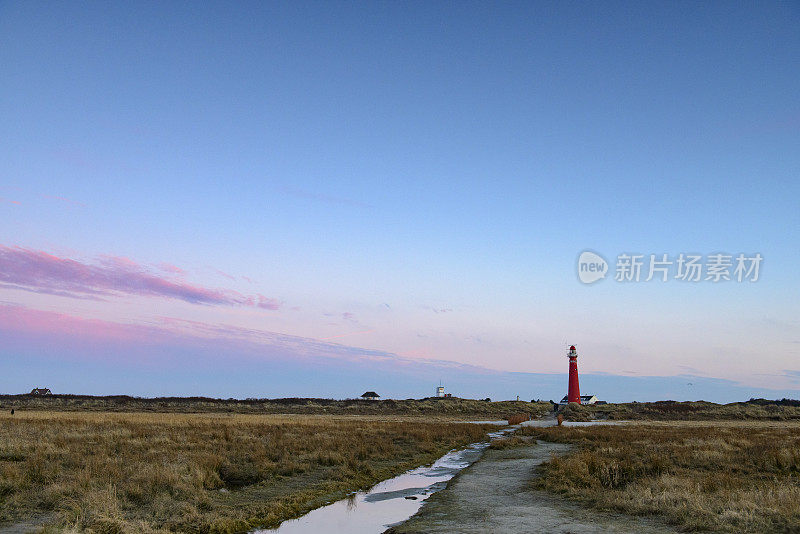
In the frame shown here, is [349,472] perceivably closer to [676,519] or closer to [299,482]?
[299,482]

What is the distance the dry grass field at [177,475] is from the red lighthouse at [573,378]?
6239cm

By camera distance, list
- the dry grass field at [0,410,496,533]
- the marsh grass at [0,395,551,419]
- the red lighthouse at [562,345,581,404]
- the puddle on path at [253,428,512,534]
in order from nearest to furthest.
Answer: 1. the dry grass field at [0,410,496,533]
2. the puddle on path at [253,428,512,534]
3. the marsh grass at [0,395,551,419]
4. the red lighthouse at [562,345,581,404]

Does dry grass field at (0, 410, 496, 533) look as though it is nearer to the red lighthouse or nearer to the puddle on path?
the puddle on path

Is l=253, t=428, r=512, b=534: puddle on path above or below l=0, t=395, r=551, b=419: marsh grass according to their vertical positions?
above

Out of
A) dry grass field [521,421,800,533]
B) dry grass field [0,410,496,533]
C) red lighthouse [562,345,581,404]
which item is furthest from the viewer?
red lighthouse [562,345,581,404]

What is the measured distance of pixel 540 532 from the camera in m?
10.2

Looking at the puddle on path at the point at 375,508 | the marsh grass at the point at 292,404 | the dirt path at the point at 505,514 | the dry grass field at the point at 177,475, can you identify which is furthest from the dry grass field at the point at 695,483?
the marsh grass at the point at 292,404

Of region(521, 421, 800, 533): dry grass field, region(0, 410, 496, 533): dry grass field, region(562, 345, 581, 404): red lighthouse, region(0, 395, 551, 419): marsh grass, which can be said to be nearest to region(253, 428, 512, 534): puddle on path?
region(0, 410, 496, 533): dry grass field

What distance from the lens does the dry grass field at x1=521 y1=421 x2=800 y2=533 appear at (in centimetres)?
1027

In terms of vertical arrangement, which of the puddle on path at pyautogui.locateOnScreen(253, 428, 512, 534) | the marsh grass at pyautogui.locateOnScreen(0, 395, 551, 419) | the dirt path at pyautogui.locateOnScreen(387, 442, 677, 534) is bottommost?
the marsh grass at pyautogui.locateOnScreen(0, 395, 551, 419)

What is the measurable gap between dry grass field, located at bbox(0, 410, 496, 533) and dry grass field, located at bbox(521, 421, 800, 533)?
22.3ft

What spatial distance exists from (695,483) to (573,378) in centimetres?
7320

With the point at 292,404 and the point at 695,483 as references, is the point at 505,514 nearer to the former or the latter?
the point at 695,483

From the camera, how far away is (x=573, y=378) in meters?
83.6
